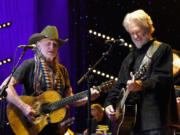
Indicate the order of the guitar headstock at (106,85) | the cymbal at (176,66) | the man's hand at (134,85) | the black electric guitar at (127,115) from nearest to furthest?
the man's hand at (134,85), the black electric guitar at (127,115), the guitar headstock at (106,85), the cymbal at (176,66)

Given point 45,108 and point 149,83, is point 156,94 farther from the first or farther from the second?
point 45,108

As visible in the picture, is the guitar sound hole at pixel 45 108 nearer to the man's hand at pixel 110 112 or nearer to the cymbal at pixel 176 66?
the man's hand at pixel 110 112

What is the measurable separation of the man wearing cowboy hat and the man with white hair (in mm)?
1224

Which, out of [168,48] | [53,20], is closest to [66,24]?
[53,20]

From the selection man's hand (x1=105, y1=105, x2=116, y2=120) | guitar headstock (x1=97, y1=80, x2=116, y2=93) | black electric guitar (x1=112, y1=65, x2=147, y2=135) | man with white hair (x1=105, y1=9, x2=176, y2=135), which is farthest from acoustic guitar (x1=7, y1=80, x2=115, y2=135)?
man with white hair (x1=105, y1=9, x2=176, y2=135)

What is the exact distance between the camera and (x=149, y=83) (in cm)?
305

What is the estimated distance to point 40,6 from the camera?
20.4ft

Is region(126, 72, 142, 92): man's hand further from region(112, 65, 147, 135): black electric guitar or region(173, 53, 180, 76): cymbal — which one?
region(173, 53, 180, 76): cymbal

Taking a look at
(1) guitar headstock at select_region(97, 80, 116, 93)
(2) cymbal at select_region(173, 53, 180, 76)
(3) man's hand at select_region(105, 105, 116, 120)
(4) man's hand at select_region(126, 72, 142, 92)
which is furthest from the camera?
(2) cymbal at select_region(173, 53, 180, 76)

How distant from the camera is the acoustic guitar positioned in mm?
4094

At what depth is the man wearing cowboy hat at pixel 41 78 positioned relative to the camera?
4.11 m

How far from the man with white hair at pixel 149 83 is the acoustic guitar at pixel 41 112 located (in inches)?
40.5

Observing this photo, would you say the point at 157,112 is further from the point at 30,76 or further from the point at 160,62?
the point at 30,76

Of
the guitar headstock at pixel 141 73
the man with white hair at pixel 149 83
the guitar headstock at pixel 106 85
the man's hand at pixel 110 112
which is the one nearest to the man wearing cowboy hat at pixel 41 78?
the guitar headstock at pixel 106 85
